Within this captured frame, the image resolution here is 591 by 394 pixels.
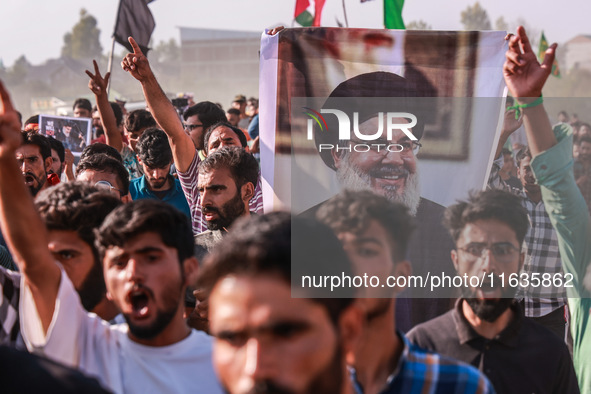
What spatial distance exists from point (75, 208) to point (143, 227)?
42 centimetres

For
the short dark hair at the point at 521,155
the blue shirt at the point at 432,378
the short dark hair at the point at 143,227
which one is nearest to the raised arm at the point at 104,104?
the short dark hair at the point at 521,155

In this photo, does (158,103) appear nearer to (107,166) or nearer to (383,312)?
(107,166)

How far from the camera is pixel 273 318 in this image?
5.34ft

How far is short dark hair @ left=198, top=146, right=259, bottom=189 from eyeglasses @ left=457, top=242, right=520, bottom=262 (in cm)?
158

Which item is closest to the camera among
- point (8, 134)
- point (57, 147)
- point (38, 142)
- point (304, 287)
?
point (304, 287)

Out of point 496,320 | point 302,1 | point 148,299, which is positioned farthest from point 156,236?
point 302,1

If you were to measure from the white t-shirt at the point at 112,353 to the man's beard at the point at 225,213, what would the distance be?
5.19 feet

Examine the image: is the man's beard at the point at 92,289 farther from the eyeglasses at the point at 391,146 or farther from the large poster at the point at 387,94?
the eyeglasses at the point at 391,146

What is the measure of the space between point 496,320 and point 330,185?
111 cm

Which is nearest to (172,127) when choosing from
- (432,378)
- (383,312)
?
(383,312)

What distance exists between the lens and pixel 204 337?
8.21 ft

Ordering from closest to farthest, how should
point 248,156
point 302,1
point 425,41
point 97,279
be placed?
1. point 97,279
2. point 425,41
3. point 248,156
4. point 302,1

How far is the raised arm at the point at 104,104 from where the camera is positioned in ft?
19.4

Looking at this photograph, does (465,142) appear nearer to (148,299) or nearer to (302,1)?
(148,299)
